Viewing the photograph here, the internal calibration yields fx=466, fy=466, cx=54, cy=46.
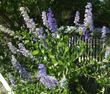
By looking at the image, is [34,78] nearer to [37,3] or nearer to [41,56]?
[41,56]

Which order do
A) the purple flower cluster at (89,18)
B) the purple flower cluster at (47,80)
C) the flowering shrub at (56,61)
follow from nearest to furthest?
the purple flower cluster at (47,80), the purple flower cluster at (89,18), the flowering shrub at (56,61)

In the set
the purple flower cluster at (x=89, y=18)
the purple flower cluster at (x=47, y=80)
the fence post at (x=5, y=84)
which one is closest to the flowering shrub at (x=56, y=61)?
the purple flower cluster at (x=89, y=18)

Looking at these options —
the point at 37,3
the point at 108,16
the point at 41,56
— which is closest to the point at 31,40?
the point at 41,56

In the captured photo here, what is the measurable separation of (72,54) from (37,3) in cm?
616

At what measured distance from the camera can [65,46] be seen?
615 cm

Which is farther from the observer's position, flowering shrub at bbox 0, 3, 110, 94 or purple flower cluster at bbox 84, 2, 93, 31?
flowering shrub at bbox 0, 3, 110, 94

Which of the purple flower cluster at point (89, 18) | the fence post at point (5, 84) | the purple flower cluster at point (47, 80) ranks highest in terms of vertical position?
the purple flower cluster at point (89, 18)

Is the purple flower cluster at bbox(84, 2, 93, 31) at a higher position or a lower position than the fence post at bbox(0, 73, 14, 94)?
higher

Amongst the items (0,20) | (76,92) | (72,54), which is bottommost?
(76,92)

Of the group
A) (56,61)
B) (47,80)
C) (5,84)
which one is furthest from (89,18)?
(5,84)

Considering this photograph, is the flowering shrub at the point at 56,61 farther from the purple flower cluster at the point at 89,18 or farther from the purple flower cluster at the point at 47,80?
the purple flower cluster at the point at 47,80

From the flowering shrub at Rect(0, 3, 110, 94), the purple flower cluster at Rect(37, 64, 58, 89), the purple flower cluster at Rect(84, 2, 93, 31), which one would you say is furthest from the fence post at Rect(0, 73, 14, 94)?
the purple flower cluster at Rect(84, 2, 93, 31)

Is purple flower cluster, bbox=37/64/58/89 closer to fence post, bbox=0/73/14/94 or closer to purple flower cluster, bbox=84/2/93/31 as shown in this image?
purple flower cluster, bbox=84/2/93/31

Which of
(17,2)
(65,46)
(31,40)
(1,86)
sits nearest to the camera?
(65,46)
